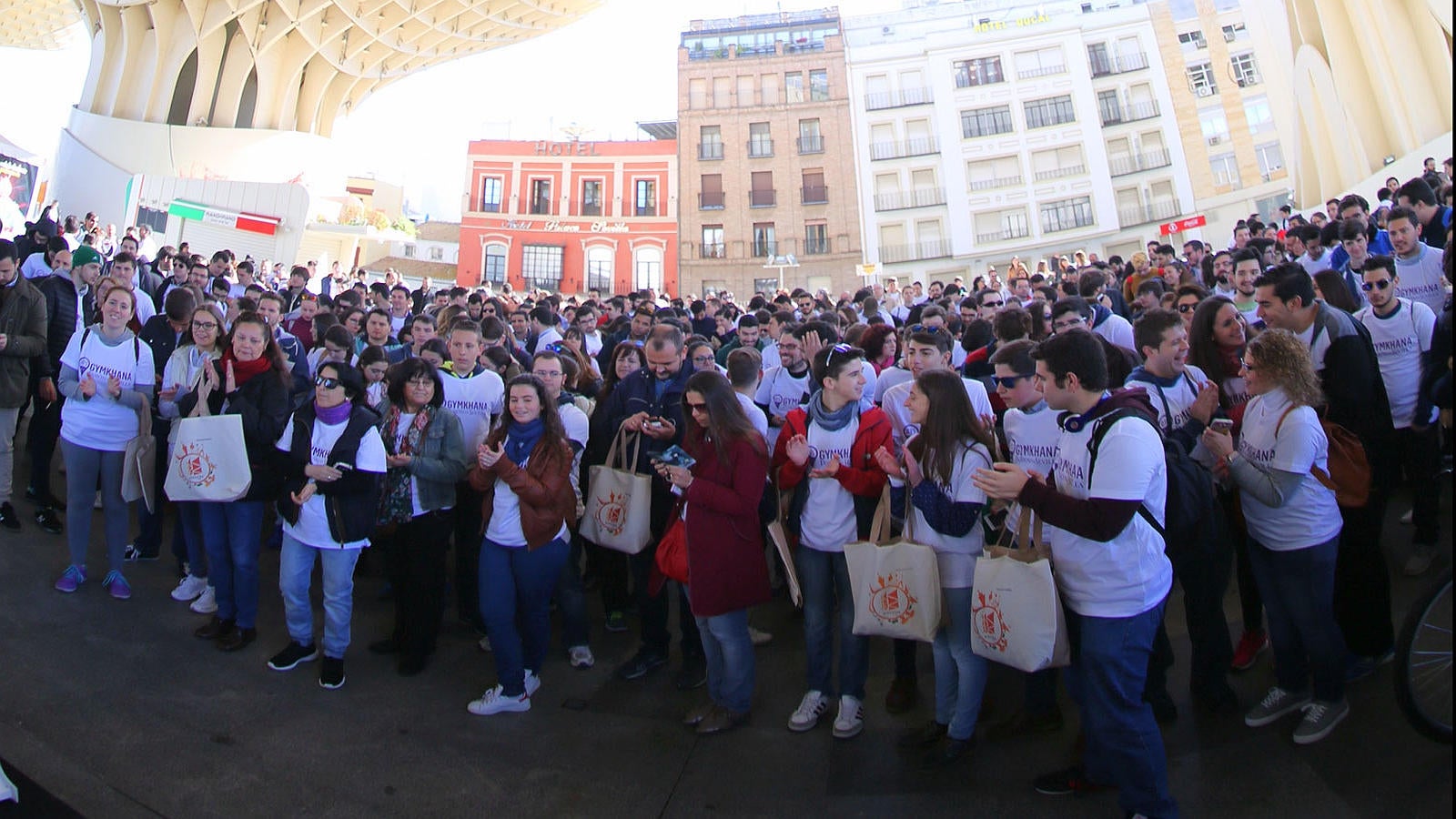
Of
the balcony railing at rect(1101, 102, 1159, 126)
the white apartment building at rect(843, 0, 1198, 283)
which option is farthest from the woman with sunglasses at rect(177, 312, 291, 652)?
the balcony railing at rect(1101, 102, 1159, 126)

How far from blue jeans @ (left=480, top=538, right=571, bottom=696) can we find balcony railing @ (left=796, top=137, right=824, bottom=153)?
36446 millimetres

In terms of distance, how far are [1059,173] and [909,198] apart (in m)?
6.50

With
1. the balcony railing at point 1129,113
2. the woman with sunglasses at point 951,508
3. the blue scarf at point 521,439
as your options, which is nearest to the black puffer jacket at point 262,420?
the blue scarf at point 521,439

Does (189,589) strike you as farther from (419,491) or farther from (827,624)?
(827,624)

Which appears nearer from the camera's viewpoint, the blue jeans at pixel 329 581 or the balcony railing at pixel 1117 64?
the blue jeans at pixel 329 581

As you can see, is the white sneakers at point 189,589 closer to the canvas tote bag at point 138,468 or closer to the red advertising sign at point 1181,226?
the canvas tote bag at point 138,468

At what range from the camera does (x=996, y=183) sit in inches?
1447

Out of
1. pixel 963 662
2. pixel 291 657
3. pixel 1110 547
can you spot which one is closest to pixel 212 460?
pixel 291 657

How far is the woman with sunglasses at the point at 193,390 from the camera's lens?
5.27 metres

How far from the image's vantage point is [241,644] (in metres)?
4.97

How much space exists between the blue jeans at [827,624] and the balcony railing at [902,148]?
3638cm

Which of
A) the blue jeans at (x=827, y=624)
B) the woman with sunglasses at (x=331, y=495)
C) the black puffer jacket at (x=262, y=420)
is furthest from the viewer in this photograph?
the black puffer jacket at (x=262, y=420)

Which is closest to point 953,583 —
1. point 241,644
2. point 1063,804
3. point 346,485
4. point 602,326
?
point 1063,804

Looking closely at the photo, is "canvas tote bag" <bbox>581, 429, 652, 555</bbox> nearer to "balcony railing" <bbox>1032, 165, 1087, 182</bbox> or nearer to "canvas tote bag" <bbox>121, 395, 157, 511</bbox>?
"canvas tote bag" <bbox>121, 395, 157, 511</bbox>
